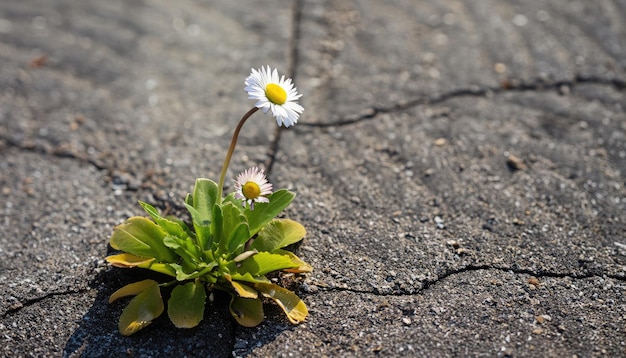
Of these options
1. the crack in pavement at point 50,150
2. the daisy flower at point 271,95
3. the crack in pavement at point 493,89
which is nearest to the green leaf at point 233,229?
the daisy flower at point 271,95

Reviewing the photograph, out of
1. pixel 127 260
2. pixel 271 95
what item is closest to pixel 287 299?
pixel 127 260

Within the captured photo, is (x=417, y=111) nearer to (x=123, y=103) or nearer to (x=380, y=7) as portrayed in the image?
(x=380, y=7)

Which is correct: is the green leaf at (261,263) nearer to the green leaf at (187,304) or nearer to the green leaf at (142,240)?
the green leaf at (187,304)

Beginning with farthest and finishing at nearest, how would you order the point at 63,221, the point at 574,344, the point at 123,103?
the point at 123,103, the point at 63,221, the point at 574,344

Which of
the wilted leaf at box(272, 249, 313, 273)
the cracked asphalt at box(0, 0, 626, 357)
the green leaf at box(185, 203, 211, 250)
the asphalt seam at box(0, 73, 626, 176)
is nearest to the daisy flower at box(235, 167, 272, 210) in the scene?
the green leaf at box(185, 203, 211, 250)

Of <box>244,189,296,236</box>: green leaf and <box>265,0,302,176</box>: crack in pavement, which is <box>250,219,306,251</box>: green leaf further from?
<box>265,0,302,176</box>: crack in pavement

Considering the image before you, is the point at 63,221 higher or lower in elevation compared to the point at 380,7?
lower

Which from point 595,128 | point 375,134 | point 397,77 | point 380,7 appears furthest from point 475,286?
point 380,7
